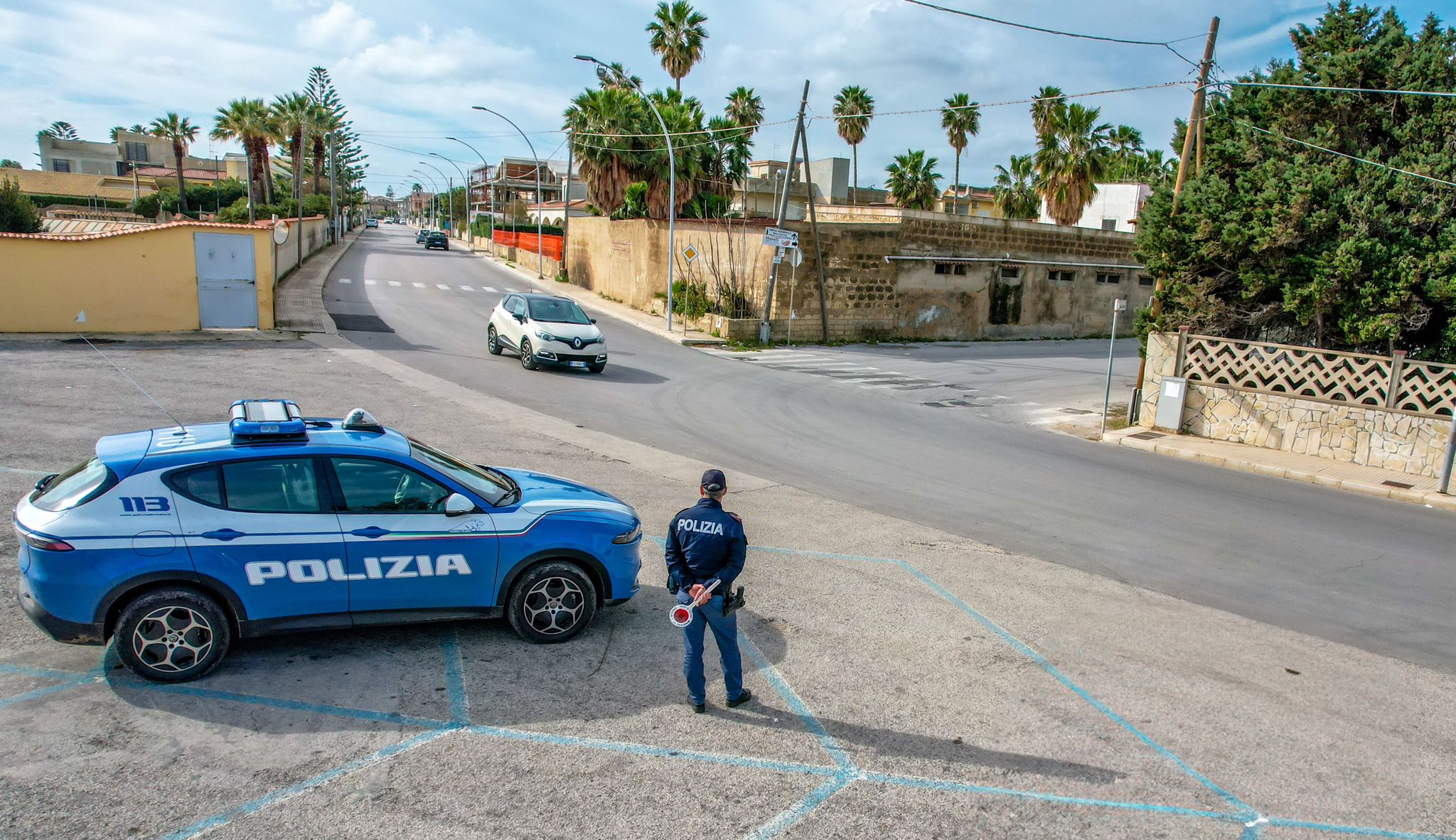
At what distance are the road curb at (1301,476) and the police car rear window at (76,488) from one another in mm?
15217

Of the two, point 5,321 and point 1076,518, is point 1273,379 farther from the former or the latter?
point 5,321

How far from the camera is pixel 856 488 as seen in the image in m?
11.9

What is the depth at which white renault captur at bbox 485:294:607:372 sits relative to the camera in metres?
20.0

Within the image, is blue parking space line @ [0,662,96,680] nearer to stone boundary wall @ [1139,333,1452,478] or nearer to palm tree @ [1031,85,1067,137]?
stone boundary wall @ [1139,333,1452,478]

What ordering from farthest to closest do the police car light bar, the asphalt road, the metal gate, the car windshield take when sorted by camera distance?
1. the car windshield
2. the metal gate
3. the asphalt road
4. the police car light bar

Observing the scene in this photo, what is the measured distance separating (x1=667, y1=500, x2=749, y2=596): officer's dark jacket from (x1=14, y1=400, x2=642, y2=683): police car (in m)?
1.12

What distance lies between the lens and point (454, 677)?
19.4 ft

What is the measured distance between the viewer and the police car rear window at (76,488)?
5.36 meters

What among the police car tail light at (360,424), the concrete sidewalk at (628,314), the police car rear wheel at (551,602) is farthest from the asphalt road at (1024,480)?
the police car tail light at (360,424)

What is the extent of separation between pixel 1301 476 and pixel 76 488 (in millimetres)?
15467

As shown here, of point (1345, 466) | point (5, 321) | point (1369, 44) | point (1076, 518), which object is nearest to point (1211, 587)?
point (1076, 518)

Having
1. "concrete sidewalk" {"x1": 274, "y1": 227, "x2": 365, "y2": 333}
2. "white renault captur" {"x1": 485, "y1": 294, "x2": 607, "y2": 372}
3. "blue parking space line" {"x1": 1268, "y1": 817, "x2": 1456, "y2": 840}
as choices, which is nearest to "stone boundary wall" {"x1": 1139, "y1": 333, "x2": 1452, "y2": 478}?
"blue parking space line" {"x1": 1268, "y1": 817, "x2": 1456, "y2": 840}

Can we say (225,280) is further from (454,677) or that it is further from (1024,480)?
(454,677)

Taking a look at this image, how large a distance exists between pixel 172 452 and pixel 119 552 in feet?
2.20
